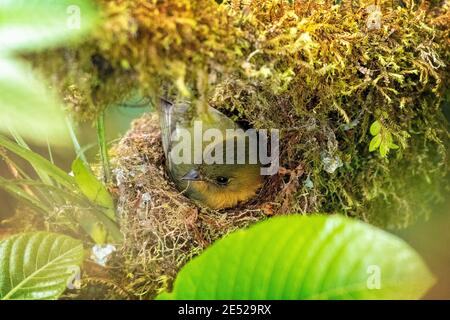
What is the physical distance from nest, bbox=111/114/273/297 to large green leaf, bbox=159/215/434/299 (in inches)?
24.6

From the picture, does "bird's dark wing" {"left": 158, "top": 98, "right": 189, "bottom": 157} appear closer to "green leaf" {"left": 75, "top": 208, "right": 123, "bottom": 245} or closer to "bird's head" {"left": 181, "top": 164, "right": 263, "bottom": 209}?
"bird's head" {"left": 181, "top": 164, "right": 263, "bottom": 209}

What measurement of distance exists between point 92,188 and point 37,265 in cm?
33

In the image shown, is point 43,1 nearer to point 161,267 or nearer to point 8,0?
point 8,0

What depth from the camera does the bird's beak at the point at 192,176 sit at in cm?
199

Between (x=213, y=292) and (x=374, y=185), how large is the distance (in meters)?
0.92

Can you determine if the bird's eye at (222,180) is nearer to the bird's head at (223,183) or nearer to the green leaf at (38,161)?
the bird's head at (223,183)

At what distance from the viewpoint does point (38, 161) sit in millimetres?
1629

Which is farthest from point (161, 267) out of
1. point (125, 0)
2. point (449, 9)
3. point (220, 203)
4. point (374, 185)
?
point (449, 9)

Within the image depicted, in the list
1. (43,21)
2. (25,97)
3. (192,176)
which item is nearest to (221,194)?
(192,176)

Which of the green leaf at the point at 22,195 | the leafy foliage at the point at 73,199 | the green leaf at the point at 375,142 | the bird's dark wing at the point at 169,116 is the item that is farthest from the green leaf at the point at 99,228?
the green leaf at the point at 375,142

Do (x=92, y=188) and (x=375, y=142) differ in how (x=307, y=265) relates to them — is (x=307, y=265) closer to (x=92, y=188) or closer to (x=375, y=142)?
(x=375, y=142)

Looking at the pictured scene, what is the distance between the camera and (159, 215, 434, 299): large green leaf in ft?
3.17
